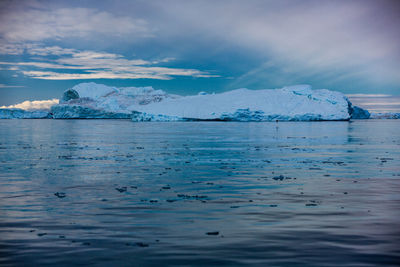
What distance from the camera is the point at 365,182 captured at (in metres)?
12.9

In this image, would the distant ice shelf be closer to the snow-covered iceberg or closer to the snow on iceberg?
the snow-covered iceberg

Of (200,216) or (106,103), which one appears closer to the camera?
(200,216)

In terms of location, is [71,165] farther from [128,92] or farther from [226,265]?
[128,92]

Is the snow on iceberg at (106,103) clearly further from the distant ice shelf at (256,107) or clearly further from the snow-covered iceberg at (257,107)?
the distant ice shelf at (256,107)

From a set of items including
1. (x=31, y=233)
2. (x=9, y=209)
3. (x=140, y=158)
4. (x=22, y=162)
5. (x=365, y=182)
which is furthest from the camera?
(x=140, y=158)

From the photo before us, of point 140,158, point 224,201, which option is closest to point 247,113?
point 140,158

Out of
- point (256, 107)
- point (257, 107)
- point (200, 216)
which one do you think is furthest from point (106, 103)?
point (200, 216)

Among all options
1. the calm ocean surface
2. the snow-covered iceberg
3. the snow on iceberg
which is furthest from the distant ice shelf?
the calm ocean surface

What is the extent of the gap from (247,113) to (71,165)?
85.0 m

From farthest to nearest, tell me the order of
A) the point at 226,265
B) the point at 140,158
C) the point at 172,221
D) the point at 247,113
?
the point at 247,113 < the point at 140,158 < the point at 172,221 < the point at 226,265

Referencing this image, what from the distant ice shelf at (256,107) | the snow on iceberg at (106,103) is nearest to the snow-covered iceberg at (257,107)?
the distant ice shelf at (256,107)

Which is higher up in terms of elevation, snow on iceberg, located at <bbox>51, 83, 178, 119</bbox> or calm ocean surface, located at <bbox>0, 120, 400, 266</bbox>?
snow on iceberg, located at <bbox>51, 83, 178, 119</bbox>

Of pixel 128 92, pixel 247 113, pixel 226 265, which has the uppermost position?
pixel 128 92

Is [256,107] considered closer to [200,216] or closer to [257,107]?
[257,107]
